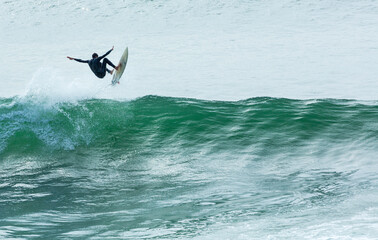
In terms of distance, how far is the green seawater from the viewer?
30.4 feet

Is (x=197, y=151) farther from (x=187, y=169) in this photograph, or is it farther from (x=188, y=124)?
(x=188, y=124)

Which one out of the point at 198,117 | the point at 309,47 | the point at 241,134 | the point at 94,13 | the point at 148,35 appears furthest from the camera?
the point at 94,13

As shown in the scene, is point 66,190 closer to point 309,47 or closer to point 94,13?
point 309,47

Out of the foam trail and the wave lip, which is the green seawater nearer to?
the wave lip

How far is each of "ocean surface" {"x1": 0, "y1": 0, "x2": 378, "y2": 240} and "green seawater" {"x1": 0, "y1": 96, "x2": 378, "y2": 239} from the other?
0.13ft

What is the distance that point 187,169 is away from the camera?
1227 cm

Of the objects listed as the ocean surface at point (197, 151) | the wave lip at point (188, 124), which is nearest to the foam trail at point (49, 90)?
the ocean surface at point (197, 151)

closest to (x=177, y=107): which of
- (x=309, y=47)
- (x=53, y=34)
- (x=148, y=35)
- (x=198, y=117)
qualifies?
(x=198, y=117)

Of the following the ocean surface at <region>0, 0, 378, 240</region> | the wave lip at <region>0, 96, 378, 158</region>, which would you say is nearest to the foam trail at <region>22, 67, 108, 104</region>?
the ocean surface at <region>0, 0, 378, 240</region>

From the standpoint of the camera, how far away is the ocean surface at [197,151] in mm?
9422

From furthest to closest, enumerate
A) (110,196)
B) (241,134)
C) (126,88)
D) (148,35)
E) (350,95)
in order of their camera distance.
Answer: (148,35), (126,88), (350,95), (241,134), (110,196)

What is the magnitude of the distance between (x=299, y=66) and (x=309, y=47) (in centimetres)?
463

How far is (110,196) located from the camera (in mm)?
10953

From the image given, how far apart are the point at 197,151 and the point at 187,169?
1298mm
